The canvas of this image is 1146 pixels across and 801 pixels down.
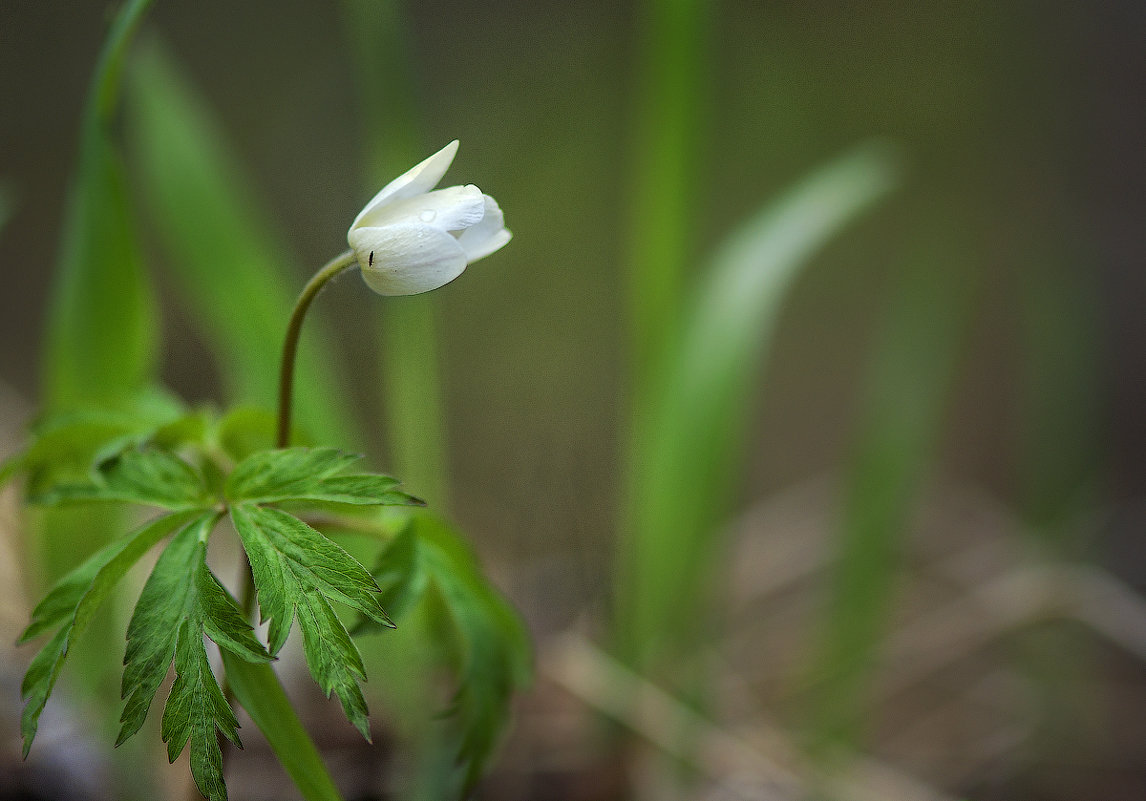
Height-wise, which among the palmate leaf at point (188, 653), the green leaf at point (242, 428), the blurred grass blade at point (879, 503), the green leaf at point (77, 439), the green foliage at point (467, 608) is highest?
the green leaf at point (77, 439)

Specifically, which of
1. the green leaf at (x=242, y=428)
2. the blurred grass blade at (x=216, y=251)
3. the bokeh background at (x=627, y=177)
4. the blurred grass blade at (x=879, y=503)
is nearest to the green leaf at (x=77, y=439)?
the green leaf at (x=242, y=428)

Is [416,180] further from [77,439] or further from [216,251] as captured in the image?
[216,251]

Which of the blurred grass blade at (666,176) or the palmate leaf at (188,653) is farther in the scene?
the blurred grass blade at (666,176)

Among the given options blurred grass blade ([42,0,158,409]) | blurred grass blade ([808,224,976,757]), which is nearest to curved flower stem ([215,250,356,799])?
blurred grass blade ([42,0,158,409])

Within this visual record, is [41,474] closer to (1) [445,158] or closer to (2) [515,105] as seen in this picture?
(1) [445,158]

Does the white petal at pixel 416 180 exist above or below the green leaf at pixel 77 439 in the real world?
above

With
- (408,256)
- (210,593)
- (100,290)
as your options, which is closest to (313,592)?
(210,593)

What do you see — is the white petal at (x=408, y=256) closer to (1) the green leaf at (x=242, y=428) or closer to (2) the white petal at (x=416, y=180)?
(2) the white petal at (x=416, y=180)
